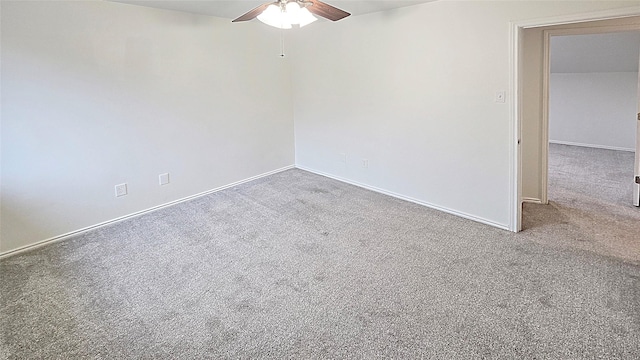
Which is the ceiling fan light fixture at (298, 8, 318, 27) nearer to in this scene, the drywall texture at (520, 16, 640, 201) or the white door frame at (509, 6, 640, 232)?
the white door frame at (509, 6, 640, 232)

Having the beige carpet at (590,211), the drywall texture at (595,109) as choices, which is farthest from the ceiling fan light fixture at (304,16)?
the drywall texture at (595,109)

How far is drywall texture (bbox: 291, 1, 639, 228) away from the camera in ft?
10.3

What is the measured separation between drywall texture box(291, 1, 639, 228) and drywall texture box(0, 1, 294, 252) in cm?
96

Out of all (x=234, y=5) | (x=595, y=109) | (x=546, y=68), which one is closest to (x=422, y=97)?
(x=546, y=68)

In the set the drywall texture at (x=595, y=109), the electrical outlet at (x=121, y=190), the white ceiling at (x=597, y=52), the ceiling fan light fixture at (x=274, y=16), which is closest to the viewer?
the ceiling fan light fixture at (x=274, y=16)

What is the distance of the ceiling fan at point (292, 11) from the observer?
101 inches

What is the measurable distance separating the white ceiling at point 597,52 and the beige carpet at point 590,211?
4.97 feet

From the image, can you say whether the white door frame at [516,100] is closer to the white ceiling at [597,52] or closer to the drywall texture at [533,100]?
the drywall texture at [533,100]

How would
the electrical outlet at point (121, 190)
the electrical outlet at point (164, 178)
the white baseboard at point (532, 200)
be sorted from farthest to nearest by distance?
the electrical outlet at point (164, 178) → the white baseboard at point (532, 200) → the electrical outlet at point (121, 190)

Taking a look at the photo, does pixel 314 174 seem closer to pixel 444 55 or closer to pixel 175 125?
pixel 175 125

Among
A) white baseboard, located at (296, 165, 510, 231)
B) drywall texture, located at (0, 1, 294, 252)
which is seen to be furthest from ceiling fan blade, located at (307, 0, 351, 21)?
white baseboard, located at (296, 165, 510, 231)

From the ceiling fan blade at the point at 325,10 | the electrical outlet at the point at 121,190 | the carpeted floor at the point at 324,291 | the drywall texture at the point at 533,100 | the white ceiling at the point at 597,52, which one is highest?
the white ceiling at the point at 597,52

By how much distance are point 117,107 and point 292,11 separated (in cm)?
209

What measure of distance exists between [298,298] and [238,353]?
56cm
